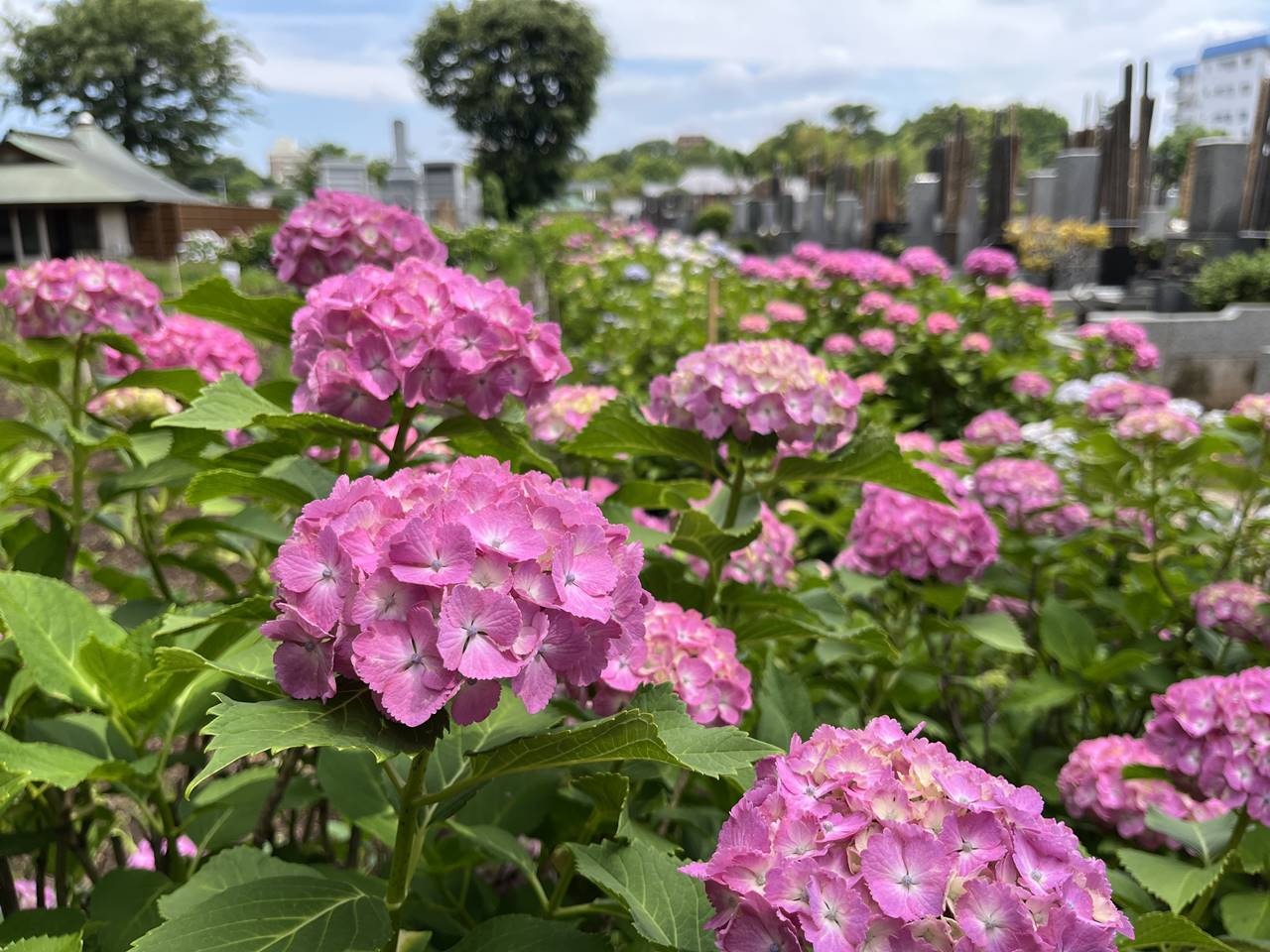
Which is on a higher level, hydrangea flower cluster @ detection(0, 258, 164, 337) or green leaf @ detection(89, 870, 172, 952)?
hydrangea flower cluster @ detection(0, 258, 164, 337)

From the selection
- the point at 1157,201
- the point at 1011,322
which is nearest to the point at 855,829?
the point at 1011,322

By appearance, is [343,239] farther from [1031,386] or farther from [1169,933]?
[1031,386]

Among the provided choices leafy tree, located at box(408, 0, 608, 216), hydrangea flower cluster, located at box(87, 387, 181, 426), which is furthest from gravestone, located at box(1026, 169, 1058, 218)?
leafy tree, located at box(408, 0, 608, 216)

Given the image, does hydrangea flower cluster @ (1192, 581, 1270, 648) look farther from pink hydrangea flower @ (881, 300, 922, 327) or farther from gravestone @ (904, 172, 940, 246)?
gravestone @ (904, 172, 940, 246)

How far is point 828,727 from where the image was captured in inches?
35.5

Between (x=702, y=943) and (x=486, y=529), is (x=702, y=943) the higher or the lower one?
the lower one

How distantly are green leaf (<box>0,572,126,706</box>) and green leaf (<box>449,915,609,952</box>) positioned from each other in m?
0.63

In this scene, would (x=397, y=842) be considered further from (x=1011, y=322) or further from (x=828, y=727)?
(x=1011, y=322)

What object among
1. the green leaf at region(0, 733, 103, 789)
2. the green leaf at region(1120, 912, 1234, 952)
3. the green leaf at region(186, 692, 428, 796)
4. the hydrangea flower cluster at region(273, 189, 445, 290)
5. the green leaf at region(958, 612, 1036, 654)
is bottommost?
the green leaf at region(958, 612, 1036, 654)

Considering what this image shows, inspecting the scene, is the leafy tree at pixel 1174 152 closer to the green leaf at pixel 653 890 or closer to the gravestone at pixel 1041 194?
the gravestone at pixel 1041 194

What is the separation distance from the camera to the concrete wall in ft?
26.1

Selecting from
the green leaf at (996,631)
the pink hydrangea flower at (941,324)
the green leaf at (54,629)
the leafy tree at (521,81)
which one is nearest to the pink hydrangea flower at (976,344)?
the pink hydrangea flower at (941,324)

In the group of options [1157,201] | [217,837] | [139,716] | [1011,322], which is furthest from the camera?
[1157,201]

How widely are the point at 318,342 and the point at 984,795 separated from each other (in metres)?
0.99
